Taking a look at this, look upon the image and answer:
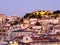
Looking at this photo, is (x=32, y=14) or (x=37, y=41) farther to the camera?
(x=32, y=14)

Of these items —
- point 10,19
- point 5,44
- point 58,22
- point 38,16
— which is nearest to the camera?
point 5,44

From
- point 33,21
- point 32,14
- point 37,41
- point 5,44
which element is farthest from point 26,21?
point 37,41

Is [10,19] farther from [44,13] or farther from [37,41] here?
[37,41]

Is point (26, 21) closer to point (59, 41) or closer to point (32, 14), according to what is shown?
point (32, 14)

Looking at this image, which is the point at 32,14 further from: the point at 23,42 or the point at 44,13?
the point at 23,42

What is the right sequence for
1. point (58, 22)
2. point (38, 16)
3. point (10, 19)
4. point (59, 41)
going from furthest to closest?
point (10, 19) < point (38, 16) < point (58, 22) < point (59, 41)

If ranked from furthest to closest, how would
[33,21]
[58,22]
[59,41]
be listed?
[33,21]
[58,22]
[59,41]

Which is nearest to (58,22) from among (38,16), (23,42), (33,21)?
(33,21)

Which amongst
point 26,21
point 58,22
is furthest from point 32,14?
point 58,22

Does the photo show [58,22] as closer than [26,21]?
Yes

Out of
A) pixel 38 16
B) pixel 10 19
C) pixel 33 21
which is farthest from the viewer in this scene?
pixel 10 19
